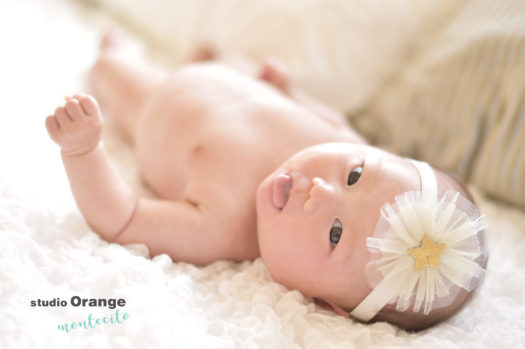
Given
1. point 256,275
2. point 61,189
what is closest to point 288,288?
point 256,275

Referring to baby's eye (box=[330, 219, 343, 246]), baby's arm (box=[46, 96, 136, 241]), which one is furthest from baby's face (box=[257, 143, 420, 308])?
baby's arm (box=[46, 96, 136, 241])

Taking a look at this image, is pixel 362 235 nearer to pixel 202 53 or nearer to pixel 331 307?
pixel 331 307

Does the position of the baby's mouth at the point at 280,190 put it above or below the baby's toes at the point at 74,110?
below

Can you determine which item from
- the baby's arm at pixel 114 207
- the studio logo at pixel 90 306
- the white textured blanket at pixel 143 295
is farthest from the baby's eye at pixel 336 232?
the studio logo at pixel 90 306

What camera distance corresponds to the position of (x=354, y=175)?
0.92 meters

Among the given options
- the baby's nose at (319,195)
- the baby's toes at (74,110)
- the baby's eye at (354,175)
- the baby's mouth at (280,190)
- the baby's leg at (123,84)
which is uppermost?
the baby's toes at (74,110)

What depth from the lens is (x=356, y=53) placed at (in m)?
1.51

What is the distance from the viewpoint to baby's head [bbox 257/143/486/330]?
0.82 meters

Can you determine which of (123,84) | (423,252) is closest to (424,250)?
(423,252)

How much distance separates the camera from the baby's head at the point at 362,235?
2.70 feet

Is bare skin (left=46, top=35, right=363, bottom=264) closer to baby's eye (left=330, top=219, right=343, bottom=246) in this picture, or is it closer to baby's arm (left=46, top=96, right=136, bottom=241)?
baby's arm (left=46, top=96, right=136, bottom=241)

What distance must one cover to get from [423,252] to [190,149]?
553 millimetres

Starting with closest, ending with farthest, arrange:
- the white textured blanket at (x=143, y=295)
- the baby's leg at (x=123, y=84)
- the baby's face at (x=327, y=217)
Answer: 1. the white textured blanket at (x=143, y=295)
2. the baby's face at (x=327, y=217)
3. the baby's leg at (x=123, y=84)

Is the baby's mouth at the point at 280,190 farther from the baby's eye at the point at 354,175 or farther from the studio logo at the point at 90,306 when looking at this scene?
the studio logo at the point at 90,306
